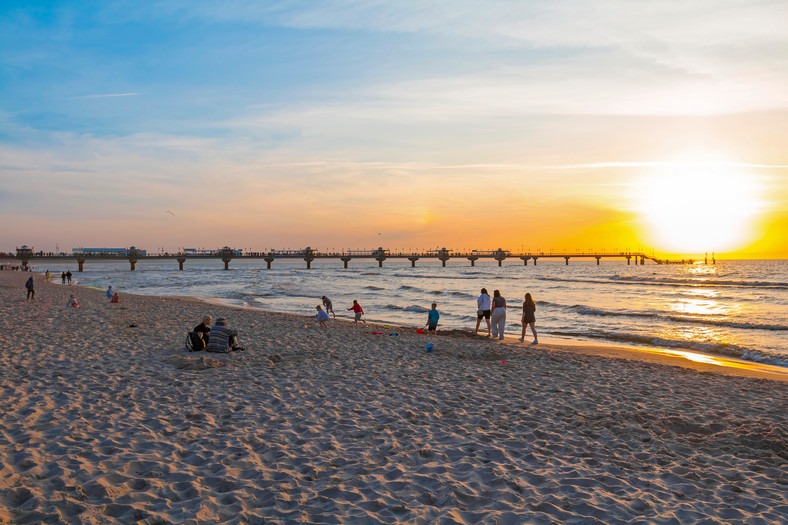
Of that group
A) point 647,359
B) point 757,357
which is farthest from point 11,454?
point 757,357

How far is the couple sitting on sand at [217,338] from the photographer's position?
37.8 ft

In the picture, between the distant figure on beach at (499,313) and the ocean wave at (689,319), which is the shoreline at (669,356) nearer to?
the distant figure on beach at (499,313)

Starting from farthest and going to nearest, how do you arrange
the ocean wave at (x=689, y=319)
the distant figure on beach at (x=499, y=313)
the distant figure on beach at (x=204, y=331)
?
1. the ocean wave at (x=689, y=319)
2. the distant figure on beach at (x=499, y=313)
3. the distant figure on beach at (x=204, y=331)

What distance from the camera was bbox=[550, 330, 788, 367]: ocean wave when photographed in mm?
14531

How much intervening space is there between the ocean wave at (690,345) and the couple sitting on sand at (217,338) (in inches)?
504

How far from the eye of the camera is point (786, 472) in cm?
561

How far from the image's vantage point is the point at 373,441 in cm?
617

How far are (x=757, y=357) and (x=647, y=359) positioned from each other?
Answer: 3855 mm

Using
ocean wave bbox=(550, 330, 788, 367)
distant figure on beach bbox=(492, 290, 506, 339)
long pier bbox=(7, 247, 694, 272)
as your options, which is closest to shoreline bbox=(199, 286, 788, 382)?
ocean wave bbox=(550, 330, 788, 367)

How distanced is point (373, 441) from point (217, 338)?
662 cm

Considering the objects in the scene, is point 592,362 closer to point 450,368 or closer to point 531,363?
point 531,363

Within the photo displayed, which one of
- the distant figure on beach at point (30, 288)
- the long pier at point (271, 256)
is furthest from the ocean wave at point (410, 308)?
the long pier at point (271, 256)

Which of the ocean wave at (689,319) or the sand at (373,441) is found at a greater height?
the sand at (373,441)

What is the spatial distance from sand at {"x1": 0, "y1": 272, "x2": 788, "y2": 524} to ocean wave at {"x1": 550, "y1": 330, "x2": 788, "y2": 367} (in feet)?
14.8
